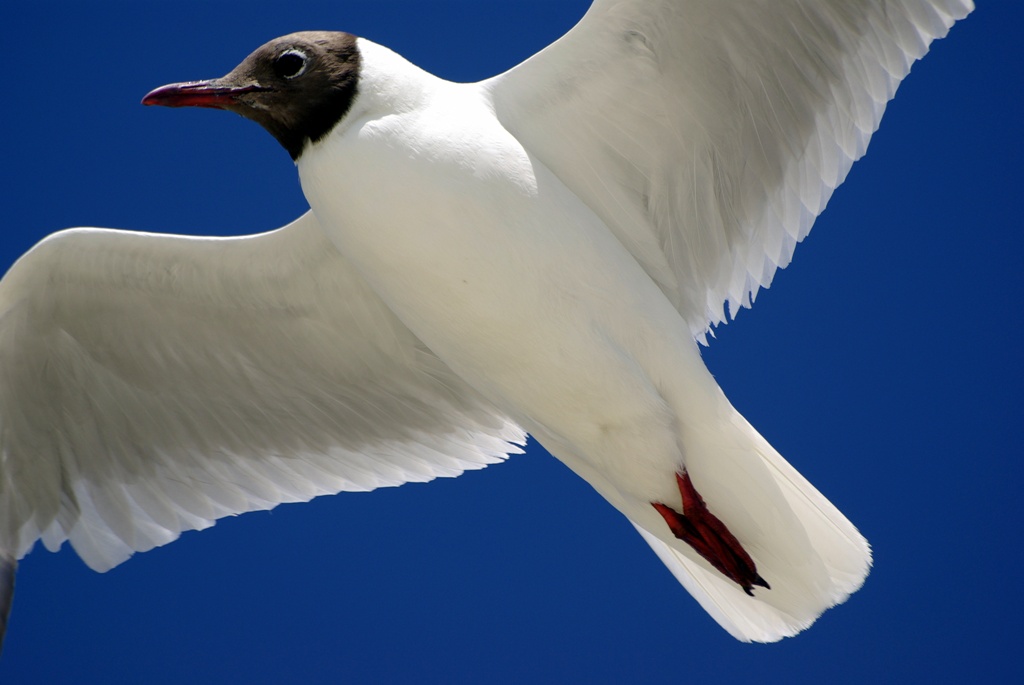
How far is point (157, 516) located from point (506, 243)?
1.38 meters

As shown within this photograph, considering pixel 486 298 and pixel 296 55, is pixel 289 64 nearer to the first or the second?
pixel 296 55

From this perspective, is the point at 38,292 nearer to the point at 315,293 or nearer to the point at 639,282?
the point at 315,293

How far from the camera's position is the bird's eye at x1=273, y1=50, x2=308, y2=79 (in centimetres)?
256

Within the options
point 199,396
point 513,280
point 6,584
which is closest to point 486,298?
point 513,280

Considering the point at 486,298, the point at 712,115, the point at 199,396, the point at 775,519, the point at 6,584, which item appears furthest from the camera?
the point at 199,396

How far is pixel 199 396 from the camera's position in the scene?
332 centimetres

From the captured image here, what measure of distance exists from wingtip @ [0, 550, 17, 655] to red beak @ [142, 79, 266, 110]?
1.29 m

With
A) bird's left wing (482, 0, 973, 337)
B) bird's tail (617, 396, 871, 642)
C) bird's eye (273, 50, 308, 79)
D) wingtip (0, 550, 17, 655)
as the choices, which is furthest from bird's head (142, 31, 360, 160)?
wingtip (0, 550, 17, 655)

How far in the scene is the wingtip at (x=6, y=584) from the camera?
121 inches

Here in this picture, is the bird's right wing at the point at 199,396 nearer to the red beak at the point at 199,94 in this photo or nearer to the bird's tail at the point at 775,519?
the red beak at the point at 199,94

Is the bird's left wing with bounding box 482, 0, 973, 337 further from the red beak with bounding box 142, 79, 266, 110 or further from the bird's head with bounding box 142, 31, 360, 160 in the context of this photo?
Answer: the red beak with bounding box 142, 79, 266, 110

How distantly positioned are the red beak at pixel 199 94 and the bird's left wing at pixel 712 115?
53 cm

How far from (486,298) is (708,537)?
2.25ft

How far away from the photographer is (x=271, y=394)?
3318 mm
